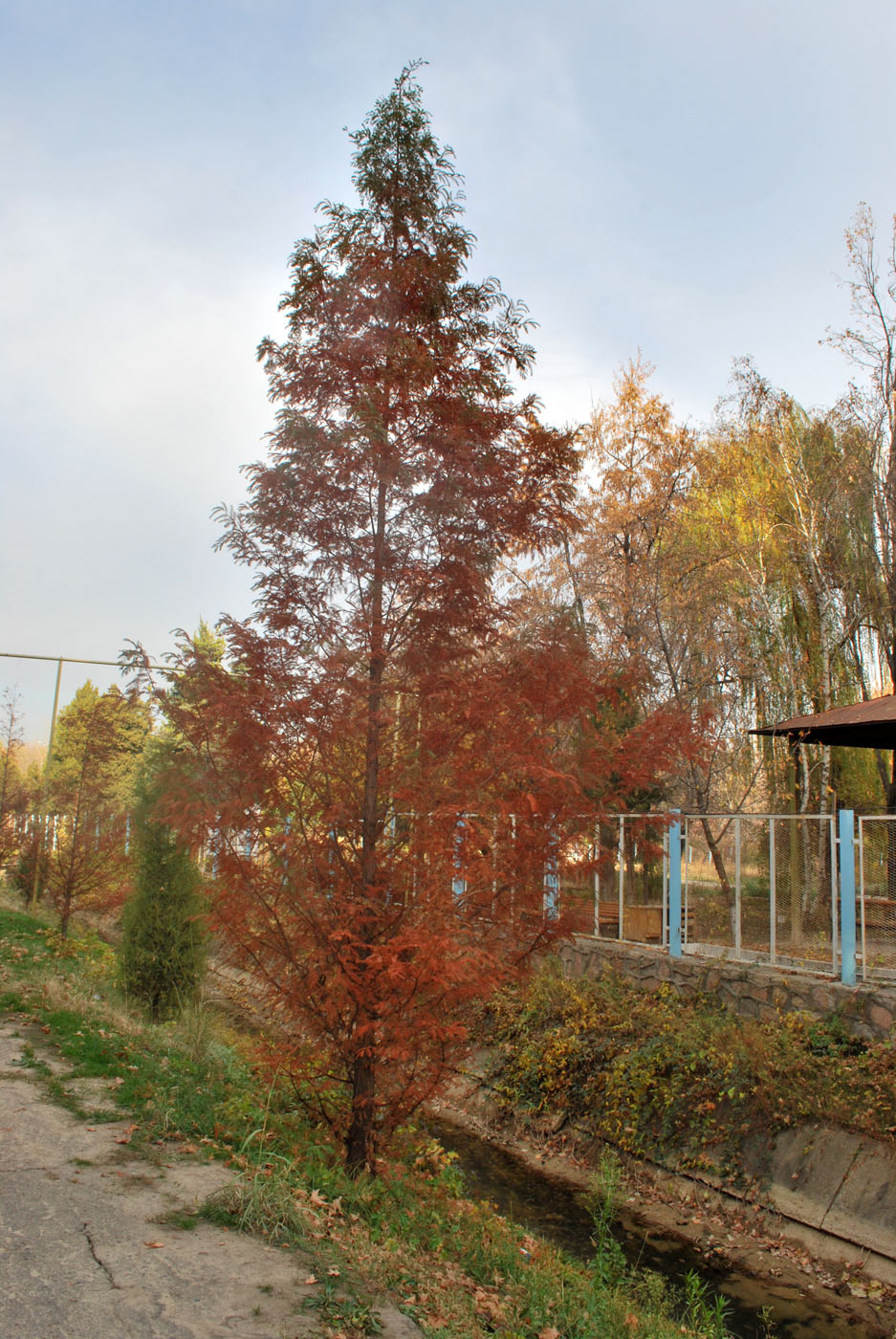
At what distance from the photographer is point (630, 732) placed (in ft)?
17.8

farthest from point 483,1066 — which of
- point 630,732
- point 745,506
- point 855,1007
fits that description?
point 745,506

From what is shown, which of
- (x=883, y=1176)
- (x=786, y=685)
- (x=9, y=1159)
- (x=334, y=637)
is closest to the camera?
(x=9, y=1159)

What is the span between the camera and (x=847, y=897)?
794 cm

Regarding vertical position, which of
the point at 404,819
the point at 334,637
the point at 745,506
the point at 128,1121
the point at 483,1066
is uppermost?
the point at 745,506

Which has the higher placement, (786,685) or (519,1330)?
(786,685)

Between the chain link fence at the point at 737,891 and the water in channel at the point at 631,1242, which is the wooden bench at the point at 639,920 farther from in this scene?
the water in channel at the point at 631,1242

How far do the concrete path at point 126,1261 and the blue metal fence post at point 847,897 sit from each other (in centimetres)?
545

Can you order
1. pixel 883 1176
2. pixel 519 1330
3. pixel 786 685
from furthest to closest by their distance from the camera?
pixel 786 685 → pixel 883 1176 → pixel 519 1330

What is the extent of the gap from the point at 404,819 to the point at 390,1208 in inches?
87.9

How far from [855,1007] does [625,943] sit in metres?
3.36

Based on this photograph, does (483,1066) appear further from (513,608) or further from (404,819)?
(513,608)

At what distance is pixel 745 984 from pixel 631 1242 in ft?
8.87

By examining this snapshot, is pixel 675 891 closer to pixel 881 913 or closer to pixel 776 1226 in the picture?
pixel 881 913

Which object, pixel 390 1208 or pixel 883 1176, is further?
pixel 883 1176
